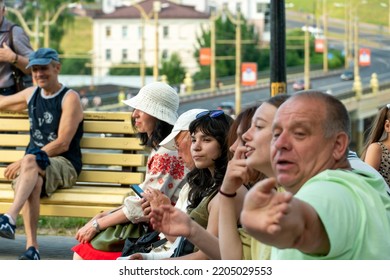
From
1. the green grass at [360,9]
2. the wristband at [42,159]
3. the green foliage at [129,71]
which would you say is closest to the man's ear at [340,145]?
the wristband at [42,159]

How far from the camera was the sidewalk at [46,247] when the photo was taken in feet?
25.5

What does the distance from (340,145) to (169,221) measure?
84cm

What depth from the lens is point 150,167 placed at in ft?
20.0

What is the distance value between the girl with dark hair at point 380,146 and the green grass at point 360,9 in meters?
106

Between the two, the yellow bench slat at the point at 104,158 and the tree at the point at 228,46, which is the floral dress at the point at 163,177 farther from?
the tree at the point at 228,46

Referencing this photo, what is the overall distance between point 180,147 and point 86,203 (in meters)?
2.24

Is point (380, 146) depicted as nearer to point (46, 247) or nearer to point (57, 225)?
point (46, 247)

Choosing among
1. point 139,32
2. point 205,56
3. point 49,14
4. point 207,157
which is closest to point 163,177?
point 207,157

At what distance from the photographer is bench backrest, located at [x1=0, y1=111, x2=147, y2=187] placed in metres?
7.96

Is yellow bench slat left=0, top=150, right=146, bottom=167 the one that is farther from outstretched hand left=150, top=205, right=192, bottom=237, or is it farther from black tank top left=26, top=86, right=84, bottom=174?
outstretched hand left=150, top=205, right=192, bottom=237

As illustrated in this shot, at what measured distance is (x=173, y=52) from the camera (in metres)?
116

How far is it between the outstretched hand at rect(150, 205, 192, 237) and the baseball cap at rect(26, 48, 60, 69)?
4.37m

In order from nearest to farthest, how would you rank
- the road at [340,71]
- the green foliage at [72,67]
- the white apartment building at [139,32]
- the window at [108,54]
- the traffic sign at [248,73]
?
the road at [340,71], the traffic sign at [248,73], the green foliage at [72,67], the white apartment building at [139,32], the window at [108,54]
